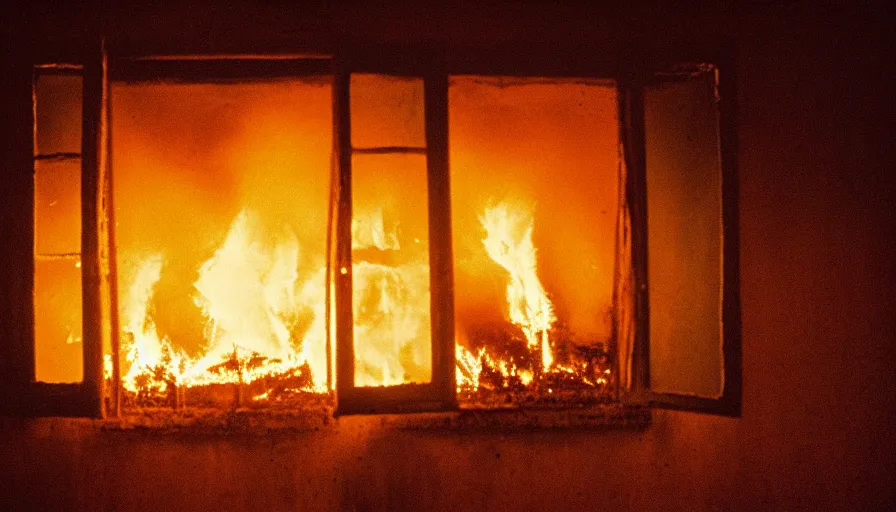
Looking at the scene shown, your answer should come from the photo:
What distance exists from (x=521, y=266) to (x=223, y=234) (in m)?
2.02

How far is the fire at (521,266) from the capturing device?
458cm

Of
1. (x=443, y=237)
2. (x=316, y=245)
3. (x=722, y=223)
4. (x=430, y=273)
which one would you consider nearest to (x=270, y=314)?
(x=316, y=245)

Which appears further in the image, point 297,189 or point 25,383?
point 297,189

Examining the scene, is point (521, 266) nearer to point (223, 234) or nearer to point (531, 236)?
point (531, 236)

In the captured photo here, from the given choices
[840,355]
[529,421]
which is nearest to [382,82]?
[529,421]

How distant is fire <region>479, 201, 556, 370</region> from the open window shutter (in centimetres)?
69

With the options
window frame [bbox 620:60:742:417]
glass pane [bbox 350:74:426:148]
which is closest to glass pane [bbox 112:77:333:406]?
glass pane [bbox 350:74:426:148]

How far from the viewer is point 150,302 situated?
14.8 feet

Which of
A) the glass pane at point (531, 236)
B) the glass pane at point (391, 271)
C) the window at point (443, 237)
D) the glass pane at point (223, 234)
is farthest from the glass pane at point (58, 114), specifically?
the glass pane at point (531, 236)

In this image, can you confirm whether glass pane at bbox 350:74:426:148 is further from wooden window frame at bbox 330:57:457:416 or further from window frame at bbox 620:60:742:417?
window frame at bbox 620:60:742:417

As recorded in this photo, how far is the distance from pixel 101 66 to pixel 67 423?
7.48 feet

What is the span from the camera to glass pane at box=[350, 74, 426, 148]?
14.5ft

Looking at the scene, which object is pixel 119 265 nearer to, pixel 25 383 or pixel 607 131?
pixel 25 383

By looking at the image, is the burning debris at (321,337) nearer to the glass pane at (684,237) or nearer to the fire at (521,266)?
the fire at (521,266)
